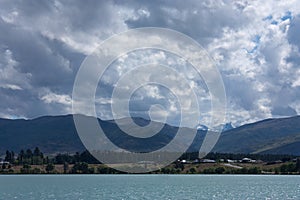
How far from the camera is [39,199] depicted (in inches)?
5359

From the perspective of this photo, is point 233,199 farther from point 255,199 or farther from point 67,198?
point 67,198

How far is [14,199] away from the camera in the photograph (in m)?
136

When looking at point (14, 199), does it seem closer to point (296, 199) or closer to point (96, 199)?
point (96, 199)

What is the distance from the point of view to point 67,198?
13762 cm

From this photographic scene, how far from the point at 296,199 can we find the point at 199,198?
1007 inches

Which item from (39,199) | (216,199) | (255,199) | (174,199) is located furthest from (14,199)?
→ (255,199)

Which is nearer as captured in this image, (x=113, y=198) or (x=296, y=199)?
(x=296, y=199)

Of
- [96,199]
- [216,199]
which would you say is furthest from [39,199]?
[216,199]

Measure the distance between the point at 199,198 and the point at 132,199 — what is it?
1846 cm

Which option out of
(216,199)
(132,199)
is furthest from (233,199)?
(132,199)

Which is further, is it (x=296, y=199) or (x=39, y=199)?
(x=39, y=199)

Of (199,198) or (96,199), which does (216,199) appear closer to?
(199,198)

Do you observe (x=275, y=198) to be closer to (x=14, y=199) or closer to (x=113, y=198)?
(x=113, y=198)

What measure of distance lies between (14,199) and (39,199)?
6.91 metres
